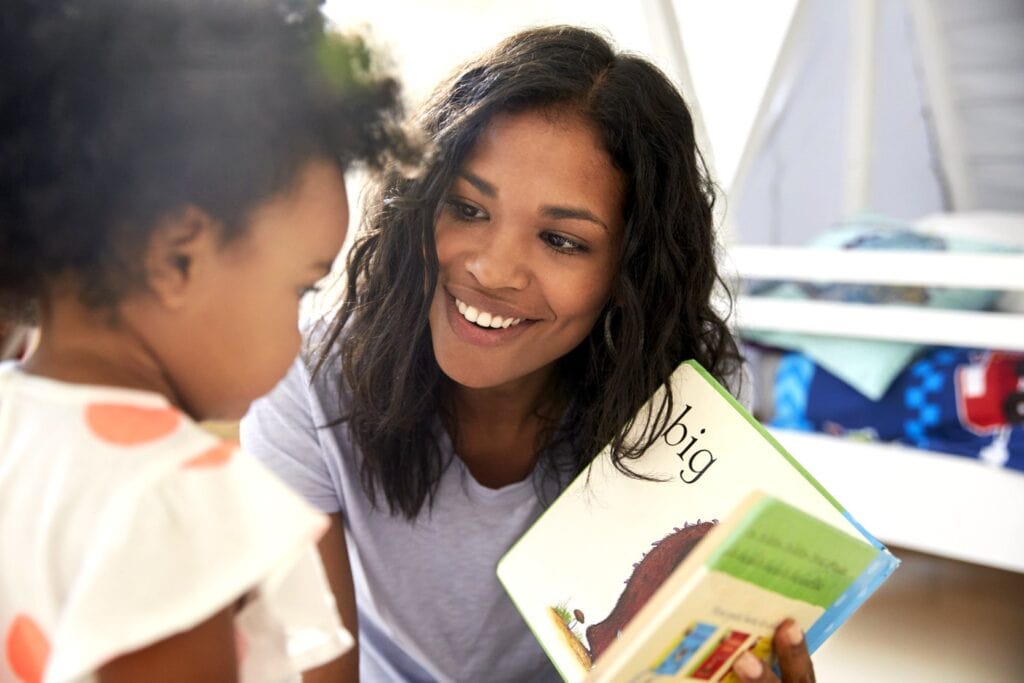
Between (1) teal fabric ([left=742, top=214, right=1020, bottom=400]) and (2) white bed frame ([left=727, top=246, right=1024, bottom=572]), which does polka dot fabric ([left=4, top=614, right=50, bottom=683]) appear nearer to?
(2) white bed frame ([left=727, top=246, right=1024, bottom=572])

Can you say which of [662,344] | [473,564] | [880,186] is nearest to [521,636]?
[473,564]

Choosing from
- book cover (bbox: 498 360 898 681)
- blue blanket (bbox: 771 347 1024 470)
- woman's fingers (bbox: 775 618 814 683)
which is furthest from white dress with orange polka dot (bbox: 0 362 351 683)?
blue blanket (bbox: 771 347 1024 470)

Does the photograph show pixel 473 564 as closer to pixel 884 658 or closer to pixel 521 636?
pixel 521 636

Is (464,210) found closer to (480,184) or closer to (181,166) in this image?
(480,184)

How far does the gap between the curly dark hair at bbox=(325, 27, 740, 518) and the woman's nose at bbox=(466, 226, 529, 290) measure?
0.05 m

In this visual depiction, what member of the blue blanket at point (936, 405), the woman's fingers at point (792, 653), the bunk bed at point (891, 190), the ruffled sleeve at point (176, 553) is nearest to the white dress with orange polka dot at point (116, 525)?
the ruffled sleeve at point (176, 553)

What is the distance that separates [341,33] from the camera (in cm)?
55

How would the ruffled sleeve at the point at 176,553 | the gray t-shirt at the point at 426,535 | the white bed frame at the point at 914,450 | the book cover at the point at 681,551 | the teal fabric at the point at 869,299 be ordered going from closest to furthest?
the ruffled sleeve at the point at 176,553 → the book cover at the point at 681,551 → the gray t-shirt at the point at 426,535 → the white bed frame at the point at 914,450 → the teal fabric at the point at 869,299

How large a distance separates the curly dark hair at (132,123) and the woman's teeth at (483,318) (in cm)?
39

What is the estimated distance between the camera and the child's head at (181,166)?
1.48 feet

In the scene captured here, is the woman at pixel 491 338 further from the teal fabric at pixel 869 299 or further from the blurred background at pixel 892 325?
the teal fabric at pixel 869 299

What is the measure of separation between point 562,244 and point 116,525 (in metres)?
0.55

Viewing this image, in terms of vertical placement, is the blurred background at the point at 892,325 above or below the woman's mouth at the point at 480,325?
below

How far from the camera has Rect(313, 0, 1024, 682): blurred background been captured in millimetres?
1569
